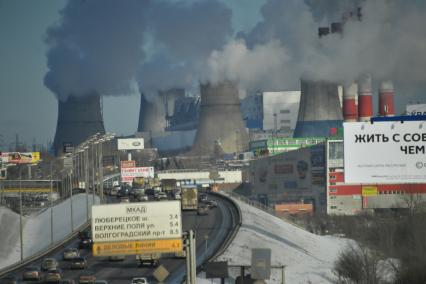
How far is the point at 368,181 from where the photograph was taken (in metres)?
31.0

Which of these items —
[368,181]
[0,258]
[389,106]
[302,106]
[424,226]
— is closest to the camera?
[368,181]

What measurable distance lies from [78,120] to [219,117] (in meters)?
16.5

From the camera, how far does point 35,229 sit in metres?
67.4

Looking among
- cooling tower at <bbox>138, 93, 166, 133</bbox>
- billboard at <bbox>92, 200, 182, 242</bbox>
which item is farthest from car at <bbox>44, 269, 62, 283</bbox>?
cooling tower at <bbox>138, 93, 166, 133</bbox>

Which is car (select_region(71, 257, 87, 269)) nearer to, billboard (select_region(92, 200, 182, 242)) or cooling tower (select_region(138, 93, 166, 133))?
billboard (select_region(92, 200, 182, 242))

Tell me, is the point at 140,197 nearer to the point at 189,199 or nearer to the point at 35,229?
the point at 35,229

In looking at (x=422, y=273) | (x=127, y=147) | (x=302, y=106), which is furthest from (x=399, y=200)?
(x=127, y=147)

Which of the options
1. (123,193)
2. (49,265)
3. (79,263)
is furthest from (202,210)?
(49,265)

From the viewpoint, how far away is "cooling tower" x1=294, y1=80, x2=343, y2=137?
11430 cm

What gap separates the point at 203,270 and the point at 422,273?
659cm

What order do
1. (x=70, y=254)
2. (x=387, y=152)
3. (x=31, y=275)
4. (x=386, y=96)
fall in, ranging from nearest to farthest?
(x=387, y=152) < (x=31, y=275) < (x=70, y=254) < (x=386, y=96)

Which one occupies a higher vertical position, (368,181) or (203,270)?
(368,181)

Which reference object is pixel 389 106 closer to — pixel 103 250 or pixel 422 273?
pixel 422 273

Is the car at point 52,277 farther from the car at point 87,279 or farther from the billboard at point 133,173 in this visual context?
the billboard at point 133,173
